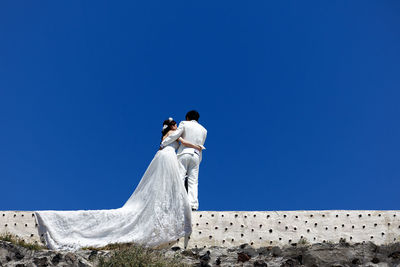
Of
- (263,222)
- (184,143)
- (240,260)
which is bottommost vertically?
(240,260)

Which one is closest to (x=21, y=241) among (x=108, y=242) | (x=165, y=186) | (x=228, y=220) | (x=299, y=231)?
(x=108, y=242)

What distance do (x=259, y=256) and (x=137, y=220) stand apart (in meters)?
3.08

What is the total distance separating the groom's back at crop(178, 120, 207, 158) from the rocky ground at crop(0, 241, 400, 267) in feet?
10.5

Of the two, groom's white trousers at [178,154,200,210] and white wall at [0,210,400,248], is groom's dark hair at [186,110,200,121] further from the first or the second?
white wall at [0,210,400,248]

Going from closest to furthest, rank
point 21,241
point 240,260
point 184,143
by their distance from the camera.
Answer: point 240,260, point 21,241, point 184,143

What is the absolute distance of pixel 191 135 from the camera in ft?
66.4

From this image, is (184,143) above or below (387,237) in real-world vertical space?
above

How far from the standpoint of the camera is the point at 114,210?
61.9 ft

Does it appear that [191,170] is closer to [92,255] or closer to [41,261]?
[92,255]

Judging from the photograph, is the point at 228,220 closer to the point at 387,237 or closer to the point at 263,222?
the point at 263,222

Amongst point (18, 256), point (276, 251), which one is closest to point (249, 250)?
point (276, 251)

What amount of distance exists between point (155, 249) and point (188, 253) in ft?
3.07

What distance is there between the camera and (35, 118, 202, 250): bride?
59.9 feet

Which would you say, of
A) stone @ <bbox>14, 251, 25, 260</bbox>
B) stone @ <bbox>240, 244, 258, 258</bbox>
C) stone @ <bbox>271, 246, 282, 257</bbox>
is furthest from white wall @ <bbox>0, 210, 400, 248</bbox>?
stone @ <bbox>14, 251, 25, 260</bbox>
